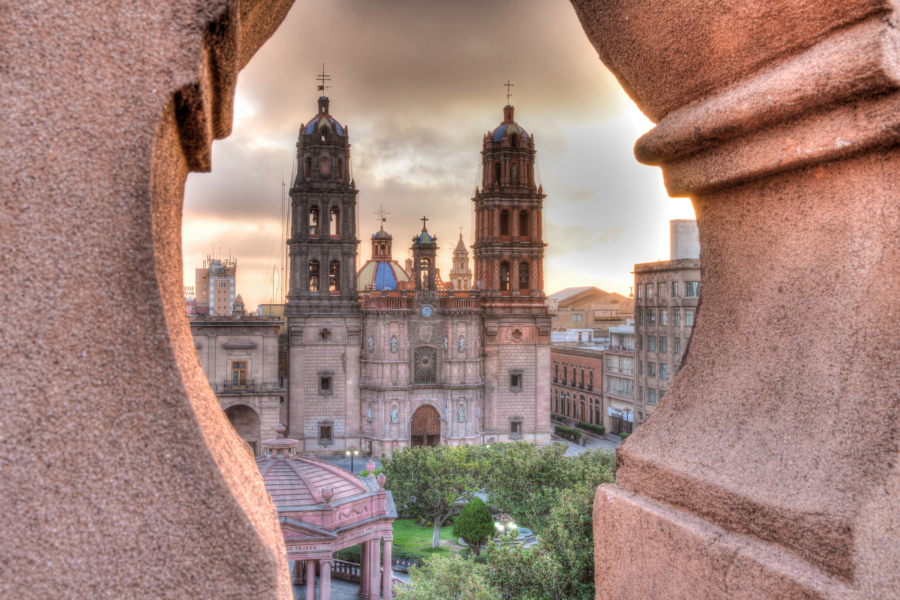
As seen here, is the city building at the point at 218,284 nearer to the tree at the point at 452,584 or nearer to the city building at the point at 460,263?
the city building at the point at 460,263

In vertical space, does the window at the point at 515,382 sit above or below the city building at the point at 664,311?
below

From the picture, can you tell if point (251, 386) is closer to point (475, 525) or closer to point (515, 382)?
point (515, 382)

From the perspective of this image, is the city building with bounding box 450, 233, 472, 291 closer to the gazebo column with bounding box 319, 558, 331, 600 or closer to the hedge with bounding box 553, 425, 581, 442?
the hedge with bounding box 553, 425, 581, 442

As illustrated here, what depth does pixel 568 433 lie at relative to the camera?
3819 cm

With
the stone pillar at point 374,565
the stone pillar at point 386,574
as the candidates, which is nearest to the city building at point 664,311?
the stone pillar at point 386,574

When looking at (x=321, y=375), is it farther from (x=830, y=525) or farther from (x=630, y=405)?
(x=830, y=525)

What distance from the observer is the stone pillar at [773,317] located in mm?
1283

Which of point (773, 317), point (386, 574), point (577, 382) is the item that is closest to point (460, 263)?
point (577, 382)

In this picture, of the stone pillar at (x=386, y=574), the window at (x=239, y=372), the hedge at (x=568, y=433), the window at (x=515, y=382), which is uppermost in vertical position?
the window at (x=239, y=372)

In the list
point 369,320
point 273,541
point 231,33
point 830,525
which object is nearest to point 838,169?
point 830,525

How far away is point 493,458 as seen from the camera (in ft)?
68.2

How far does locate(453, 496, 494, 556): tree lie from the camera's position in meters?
18.2

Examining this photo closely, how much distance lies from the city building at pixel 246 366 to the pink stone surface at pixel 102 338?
29136 mm

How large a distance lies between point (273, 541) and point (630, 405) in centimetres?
3737
